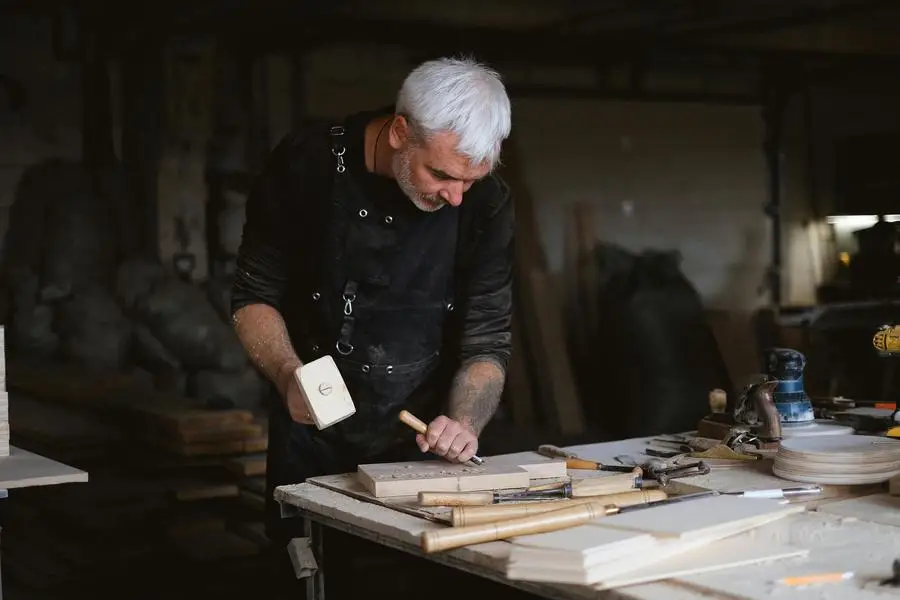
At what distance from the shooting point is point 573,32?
4914 millimetres

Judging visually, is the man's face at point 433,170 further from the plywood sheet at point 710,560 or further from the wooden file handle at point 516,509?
the plywood sheet at point 710,560

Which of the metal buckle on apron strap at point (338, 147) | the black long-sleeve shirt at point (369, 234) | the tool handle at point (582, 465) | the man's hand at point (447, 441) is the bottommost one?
the tool handle at point (582, 465)

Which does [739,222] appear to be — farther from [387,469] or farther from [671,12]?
[387,469]

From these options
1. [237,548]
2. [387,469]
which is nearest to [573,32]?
[237,548]

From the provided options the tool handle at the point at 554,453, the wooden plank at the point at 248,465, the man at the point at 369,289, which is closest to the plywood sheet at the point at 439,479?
the tool handle at the point at 554,453

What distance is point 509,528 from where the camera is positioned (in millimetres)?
2090

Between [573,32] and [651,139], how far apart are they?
1.85 ft

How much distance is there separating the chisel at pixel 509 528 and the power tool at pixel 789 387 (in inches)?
39.4

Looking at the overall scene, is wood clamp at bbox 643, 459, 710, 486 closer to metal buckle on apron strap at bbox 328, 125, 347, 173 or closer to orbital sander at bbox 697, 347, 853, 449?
orbital sander at bbox 697, 347, 853, 449

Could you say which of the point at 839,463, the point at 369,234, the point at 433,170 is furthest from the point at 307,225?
the point at 839,463

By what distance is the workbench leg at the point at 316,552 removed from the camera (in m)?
2.59

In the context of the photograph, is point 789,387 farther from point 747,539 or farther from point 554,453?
point 747,539

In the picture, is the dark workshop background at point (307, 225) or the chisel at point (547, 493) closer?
the chisel at point (547, 493)

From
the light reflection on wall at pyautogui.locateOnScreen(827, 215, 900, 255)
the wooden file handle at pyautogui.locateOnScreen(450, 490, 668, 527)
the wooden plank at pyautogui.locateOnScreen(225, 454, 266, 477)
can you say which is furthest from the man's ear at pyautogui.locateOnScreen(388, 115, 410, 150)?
the light reflection on wall at pyautogui.locateOnScreen(827, 215, 900, 255)
